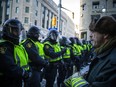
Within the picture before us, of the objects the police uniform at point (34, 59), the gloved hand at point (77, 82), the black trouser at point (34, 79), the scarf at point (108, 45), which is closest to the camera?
the scarf at point (108, 45)

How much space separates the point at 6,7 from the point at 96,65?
199ft

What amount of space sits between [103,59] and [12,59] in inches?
77.1

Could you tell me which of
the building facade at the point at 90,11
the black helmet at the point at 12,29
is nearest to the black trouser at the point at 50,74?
the black helmet at the point at 12,29

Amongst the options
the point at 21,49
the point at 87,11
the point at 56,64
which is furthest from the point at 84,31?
the point at 21,49

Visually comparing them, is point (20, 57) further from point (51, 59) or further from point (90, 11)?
point (90, 11)

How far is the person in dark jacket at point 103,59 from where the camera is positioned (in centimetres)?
209

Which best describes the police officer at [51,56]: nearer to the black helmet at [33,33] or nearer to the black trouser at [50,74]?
the black trouser at [50,74]

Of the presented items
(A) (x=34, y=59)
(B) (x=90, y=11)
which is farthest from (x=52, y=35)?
(B) (x=90, y=11)

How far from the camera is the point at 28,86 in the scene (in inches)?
227

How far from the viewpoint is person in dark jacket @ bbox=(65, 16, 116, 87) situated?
6.87 feet

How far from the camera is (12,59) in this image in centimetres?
392

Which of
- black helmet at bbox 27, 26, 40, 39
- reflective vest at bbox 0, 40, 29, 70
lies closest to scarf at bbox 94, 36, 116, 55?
reflective vest at bbox 0, 40, 29, 70

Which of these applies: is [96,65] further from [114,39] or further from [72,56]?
[72,56]

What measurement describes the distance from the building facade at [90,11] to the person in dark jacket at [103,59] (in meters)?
41.1
